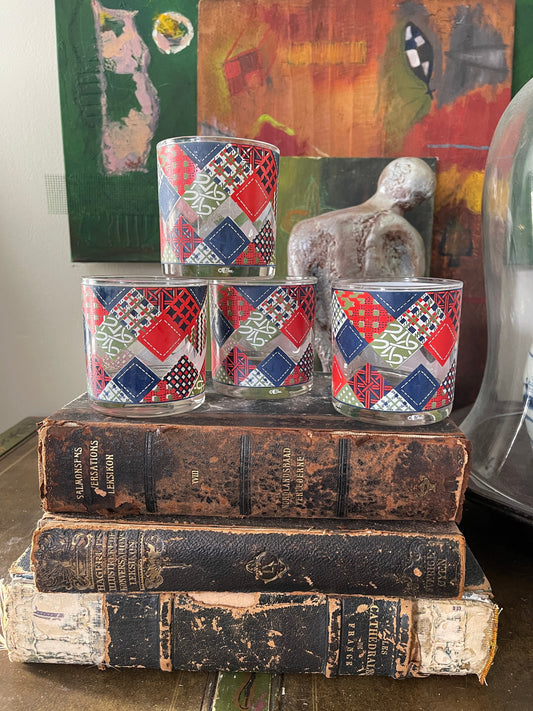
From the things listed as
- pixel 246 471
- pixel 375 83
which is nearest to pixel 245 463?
pixel 246 471

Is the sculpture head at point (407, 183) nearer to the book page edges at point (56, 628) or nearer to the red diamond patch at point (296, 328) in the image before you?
the red diamond patch at point (296, 328)

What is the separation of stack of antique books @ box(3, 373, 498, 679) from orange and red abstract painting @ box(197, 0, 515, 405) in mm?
458

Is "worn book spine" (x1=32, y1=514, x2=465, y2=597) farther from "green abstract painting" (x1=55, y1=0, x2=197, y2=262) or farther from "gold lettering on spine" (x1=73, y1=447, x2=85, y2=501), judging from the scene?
"green abstract painting" (x1=55, y1=0, x2=197, y2=262)

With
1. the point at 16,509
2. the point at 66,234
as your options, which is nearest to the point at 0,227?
the point at 66,234

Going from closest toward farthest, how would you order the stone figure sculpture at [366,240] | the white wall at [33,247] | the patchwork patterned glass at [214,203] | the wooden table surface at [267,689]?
the wooden table surface at [267,689], the patchwork patterned glass at [214,203], the stone figure sculpture at [366,240], the white wall at [33,247]

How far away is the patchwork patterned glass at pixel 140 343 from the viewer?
43cm

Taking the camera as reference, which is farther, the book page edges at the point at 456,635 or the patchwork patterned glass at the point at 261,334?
the patchwork patterned glass at the point at 261,334

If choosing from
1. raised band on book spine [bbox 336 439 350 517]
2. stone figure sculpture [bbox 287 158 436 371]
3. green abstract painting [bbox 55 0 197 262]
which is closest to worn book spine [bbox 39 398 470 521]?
raised band on book spine [bbox 336 439 350 517]

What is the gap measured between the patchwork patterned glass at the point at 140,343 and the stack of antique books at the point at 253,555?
31mm

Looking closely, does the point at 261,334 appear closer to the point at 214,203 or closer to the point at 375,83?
the point at 214,203

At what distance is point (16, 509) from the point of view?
0.62m

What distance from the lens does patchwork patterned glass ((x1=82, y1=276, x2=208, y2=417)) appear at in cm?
43

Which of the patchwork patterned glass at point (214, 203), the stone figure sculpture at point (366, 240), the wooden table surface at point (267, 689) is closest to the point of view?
the wooden table surface at point (267, 689)

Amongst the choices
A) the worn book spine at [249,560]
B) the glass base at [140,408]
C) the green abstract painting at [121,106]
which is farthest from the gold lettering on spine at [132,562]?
the green abstract painting at [121,106]
